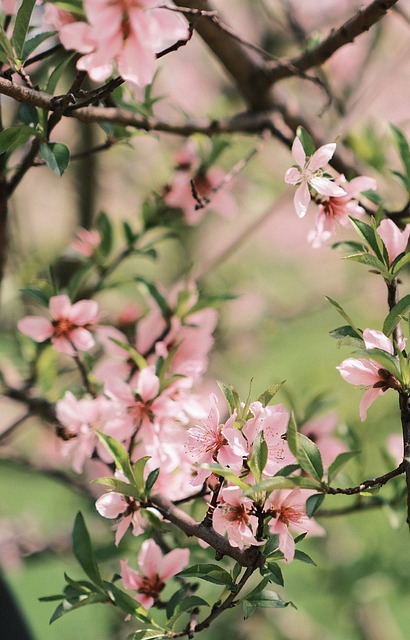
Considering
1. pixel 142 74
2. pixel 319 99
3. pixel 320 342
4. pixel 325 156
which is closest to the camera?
pixel 142 74

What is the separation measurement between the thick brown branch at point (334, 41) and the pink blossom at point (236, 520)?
0.47m

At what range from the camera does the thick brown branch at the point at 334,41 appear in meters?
0.69

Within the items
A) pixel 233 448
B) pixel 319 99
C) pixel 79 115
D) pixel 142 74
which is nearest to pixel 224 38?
pixel 79 115

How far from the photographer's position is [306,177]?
2.09ft

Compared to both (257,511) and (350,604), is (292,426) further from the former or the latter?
(350,604)

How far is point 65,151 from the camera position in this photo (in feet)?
2.12

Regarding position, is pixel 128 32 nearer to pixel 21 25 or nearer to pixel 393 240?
pixel 21 25

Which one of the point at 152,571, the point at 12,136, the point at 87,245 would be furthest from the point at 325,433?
the point at 12,136

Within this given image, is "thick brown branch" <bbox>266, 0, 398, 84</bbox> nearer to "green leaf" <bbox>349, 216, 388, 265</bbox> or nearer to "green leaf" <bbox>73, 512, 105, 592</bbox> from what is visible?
"green leaf" <bbox>349, 216, 388, 265</bbox>

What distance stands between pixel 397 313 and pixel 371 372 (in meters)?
0.05

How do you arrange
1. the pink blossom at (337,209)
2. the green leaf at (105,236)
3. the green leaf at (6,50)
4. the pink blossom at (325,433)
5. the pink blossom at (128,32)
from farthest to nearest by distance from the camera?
1. the green leaf at (105,236)
2. the pink blossom at (325,433)
3. the pink blossom at (337,209)
4. the green leaf at (6,50)
5. the pink blossom at (128,32)

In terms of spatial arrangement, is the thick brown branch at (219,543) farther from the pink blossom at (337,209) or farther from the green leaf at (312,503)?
the pink blossom at (337,209)

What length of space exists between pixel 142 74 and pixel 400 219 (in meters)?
0.40

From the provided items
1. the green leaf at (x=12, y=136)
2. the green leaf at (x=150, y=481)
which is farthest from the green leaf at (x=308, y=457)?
the green leaf at (x=12, y=136)
